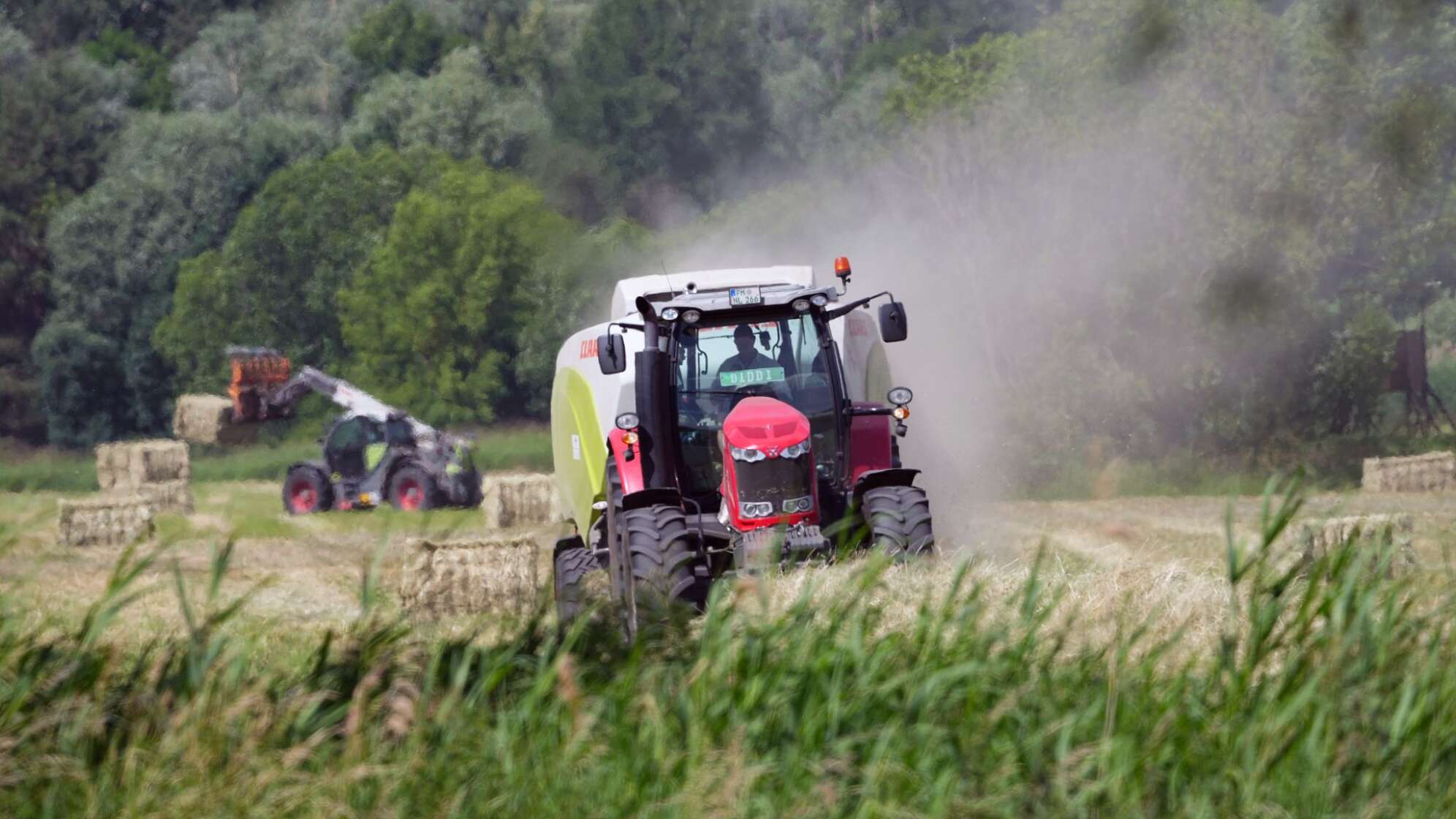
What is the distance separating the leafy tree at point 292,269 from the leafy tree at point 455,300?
4067mm

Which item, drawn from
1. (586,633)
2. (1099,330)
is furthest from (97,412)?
(586,633)

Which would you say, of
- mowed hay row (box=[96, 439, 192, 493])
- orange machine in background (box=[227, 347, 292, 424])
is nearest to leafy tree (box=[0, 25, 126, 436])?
mowed hay row (box=[96, 439, 192, 493])

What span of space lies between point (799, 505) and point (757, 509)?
10.2 inches

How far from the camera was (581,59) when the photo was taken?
54.3m

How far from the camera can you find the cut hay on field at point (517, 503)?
2358 cm

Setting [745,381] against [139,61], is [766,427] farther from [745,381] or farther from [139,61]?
[139,61]

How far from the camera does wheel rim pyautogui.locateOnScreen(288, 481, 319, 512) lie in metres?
25.7

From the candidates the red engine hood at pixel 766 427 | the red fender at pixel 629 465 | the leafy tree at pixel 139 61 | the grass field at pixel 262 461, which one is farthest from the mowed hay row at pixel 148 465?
the leafy tree at pixel 139 61

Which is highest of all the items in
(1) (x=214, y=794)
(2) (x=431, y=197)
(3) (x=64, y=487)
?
(2) (x=431, y=197)

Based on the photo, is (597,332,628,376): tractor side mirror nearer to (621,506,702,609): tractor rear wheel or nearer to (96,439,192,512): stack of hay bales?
(621,506,702,609): tractor rear wheel

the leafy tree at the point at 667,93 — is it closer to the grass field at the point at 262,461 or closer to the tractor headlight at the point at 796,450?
the grass field at the point at 262,461

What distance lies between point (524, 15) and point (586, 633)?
5514 cm

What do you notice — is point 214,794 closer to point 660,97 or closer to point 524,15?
point 660,97

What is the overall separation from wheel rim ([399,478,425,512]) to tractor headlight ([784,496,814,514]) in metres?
15.2
